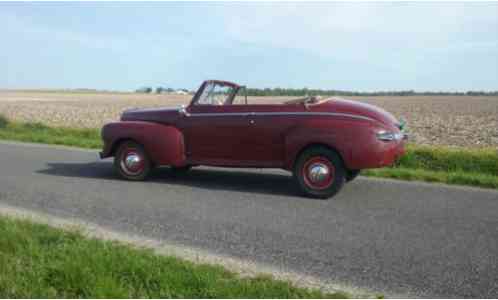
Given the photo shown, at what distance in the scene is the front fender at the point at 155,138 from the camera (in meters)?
7.78

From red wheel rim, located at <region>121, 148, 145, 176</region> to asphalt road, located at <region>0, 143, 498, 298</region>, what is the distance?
232mm

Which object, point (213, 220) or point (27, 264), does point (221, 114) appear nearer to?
point (213, 220)

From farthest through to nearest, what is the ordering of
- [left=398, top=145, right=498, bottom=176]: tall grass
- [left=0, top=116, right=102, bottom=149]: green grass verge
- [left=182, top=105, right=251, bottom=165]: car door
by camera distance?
[left=0, top=116, right=102, bottom=149]: green grass verge → [left=398, top=145, right=498, bottom=176]: tall grass → [left=182, top=105, right=251, bottom=165]: car door

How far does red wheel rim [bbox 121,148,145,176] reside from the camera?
8086mm

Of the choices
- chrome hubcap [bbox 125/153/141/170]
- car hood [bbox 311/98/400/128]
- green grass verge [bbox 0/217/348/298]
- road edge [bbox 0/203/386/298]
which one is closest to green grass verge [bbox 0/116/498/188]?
car hood [bbox 311/98/400/128]

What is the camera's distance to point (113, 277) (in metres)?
3.67

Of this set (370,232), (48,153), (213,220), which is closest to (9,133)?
(48,153)

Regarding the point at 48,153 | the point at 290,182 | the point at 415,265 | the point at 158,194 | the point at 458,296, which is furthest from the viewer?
the point at 48,153

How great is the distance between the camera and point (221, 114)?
7.50m

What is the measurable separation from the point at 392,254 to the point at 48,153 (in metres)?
8.91

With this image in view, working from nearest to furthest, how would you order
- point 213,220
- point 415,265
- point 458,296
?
point 458,296
point 415,265
point 213,220

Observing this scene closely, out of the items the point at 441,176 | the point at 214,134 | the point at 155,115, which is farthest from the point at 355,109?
the point at 155,115

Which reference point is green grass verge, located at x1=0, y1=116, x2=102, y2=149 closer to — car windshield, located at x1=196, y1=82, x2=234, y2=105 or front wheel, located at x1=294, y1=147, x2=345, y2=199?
car windshield, located at x1=196, y1=82, x2=234, y2=105

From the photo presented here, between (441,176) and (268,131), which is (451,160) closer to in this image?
(441,176)
